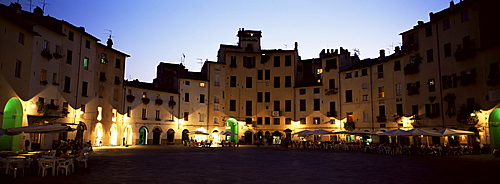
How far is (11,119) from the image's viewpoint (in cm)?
2844

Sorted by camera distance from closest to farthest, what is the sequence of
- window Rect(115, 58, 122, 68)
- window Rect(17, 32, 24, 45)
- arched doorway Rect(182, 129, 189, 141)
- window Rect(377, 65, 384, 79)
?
window Rect(17, 32, 24, 45) < window Rect(377, 65, 384, 79) < window Rect(115, 58, 122, 68) < arched doorway Rect(182, 129, 189, 141)

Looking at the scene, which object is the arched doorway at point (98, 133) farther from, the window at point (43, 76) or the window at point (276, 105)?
the window at point (276, 105)

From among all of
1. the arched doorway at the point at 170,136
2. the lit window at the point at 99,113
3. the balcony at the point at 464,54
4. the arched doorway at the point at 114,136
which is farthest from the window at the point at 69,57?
the balcony at the point at 464,54

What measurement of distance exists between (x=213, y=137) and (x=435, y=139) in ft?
105

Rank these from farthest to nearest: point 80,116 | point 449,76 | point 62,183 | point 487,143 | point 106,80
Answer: point 106,80
point 80,116
point 449,76
point 487,143
point 62,183

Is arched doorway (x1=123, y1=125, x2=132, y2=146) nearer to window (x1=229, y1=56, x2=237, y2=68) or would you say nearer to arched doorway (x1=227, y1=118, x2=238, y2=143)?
arched doorway (x1=227, y1=118, x2=238, y2=143)

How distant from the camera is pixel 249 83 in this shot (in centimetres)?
5759

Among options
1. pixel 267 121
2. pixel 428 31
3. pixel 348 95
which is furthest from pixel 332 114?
pixel 428 31

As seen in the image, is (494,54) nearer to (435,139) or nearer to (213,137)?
→ (435,139)

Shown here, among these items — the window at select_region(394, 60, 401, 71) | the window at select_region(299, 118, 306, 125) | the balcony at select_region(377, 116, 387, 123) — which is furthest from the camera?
the window at select_region(299, 118, 306, 125)

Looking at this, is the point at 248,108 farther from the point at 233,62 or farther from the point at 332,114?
the point at 332,114

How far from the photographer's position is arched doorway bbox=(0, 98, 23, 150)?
28281mm

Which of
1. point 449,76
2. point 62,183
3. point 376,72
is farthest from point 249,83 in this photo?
point 62,183

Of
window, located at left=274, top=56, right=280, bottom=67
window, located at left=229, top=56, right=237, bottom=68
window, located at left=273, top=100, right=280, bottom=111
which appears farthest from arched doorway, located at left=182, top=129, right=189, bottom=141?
window, located at left=274, top=56, right=280, bottom=67
